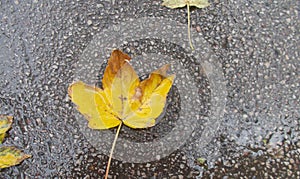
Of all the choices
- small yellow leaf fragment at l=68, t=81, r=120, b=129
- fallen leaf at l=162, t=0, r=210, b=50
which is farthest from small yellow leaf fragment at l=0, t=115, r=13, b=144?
fallen leaf at l=162, t=0, r=210, b=50

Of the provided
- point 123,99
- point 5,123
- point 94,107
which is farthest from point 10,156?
point 123,99

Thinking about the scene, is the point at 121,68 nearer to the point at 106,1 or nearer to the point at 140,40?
the point at 140,40

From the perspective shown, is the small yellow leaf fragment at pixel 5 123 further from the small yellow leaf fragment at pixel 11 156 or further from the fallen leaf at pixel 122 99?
the fallen leaf at pixel 122 99

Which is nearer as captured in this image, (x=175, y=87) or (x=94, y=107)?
(x=94, y=107)

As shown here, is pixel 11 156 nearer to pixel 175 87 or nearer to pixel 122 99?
pixel 122 99

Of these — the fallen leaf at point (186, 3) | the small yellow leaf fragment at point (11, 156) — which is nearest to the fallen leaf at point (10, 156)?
the small yellow leaf fragment at point (11, 156)

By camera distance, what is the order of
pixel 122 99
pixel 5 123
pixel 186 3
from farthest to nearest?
pixel 186 3
pixel 5 123
pixel 122 99

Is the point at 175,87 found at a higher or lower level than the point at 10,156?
higher

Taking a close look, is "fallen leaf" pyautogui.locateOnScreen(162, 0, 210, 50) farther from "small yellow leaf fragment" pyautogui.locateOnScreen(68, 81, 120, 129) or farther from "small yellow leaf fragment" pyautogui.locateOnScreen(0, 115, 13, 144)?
"small yellow leaf fragment" pyautogui.locateOnScreen(0, 115, 13, 144)
